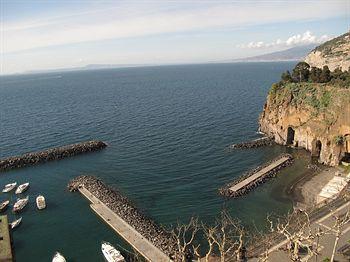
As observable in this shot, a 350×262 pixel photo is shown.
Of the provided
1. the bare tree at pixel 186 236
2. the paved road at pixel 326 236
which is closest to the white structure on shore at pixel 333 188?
the paved road at pixel 326 236

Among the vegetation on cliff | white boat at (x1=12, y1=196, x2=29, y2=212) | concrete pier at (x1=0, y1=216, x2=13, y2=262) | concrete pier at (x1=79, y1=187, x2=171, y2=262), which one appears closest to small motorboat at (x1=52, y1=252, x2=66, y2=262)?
concrete pier at (x1=79, y1=187, x2=171, y2=262)

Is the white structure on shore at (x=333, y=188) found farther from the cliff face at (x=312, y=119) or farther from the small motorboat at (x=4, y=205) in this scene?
the small motorboat at (x=4, y=205)

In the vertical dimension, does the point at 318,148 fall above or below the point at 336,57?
below

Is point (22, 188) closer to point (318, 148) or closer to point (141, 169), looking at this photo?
point (141, 169)

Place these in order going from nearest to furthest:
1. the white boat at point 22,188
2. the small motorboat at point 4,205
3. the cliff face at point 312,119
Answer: the small motorboat at point 4,205
the white boat at point 22,188
the cliff face at point 312,119

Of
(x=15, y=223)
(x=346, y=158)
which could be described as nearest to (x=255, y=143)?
(x=346, y=158)

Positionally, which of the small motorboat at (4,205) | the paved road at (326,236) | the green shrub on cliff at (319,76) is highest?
the green shrub on cliff at (319,76)

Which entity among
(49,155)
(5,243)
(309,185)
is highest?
(5,243)
